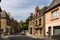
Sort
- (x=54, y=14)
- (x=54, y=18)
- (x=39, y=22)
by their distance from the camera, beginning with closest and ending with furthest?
(x=54, y=18) < (x=54, y=14) < (x=39, y=22)

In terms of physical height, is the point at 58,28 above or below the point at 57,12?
below

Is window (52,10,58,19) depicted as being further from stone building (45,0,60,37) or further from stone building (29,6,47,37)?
stone building (29,6,47,37)

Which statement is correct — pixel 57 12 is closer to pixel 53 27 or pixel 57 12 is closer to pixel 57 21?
pixel 57 21

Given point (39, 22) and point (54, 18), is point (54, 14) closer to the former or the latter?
point (54, 18)

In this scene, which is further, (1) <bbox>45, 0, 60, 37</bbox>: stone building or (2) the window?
(2) the window

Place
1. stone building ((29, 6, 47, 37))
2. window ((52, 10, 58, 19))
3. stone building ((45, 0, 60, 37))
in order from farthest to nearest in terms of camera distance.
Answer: stone building ((29, 6, 47, 37))
window ((52, 10, 58, 19))
stone building ((45, 0, 60, 37))

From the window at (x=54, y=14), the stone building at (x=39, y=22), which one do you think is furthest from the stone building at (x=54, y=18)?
the stone building at (x=39, y=22)

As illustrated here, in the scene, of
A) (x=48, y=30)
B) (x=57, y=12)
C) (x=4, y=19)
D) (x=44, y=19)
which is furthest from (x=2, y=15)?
(x=57, y=12)

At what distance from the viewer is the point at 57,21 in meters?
31.8

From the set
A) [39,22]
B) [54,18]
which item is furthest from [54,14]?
[39,22]

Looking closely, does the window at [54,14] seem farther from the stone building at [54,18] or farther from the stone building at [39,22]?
the stone building at [39,22]

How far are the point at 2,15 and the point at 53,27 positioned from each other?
34.8 m

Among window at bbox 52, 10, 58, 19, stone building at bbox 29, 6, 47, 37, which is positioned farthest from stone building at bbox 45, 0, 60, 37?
stone building at bbox 29, 6, 47, 37

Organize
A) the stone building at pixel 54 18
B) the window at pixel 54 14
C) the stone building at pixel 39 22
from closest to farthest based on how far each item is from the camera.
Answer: the stone building at pixel 54 18
the window at pixel 54 14
the stone building at pixel 39 22
